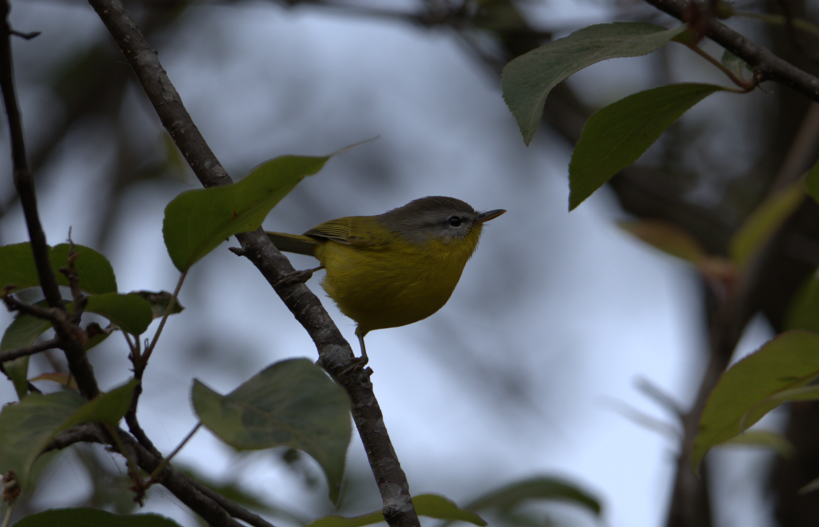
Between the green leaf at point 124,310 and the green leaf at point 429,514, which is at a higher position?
the green leaf at point 124,310

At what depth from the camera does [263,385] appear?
1354 millimetres

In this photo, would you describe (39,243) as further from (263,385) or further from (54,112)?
(54,112)

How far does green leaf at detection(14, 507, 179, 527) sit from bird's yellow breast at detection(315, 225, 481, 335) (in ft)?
7.75

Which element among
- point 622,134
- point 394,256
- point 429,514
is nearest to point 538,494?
point 429,514

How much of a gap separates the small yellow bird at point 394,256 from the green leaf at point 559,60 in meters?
2.20

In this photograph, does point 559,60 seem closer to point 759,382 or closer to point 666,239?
point 759,382

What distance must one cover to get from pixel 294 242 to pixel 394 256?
74 cm

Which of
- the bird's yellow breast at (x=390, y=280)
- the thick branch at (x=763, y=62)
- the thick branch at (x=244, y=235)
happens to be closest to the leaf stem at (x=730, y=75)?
the thick branch at (x=763, y=62)

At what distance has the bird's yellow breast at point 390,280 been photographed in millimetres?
A: 3928

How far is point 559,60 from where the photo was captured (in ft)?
5.47

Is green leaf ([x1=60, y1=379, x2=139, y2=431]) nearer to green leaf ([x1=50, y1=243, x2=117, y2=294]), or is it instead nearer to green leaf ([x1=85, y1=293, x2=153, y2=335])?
green leaf ([x1=85, y1=293, x2=153, y2=335])

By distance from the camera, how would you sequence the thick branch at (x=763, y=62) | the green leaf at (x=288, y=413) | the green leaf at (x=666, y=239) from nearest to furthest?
the green leaf at (x=288, y=413), the thick branch at (x=763, y=62), the green leaf at (x=666, y=239)

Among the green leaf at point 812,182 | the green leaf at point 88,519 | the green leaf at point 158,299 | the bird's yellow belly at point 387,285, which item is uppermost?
the bird's yellow belly at point 387,285

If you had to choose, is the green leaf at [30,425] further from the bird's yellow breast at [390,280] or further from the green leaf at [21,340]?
the bird's yellow breast at [390,280]
